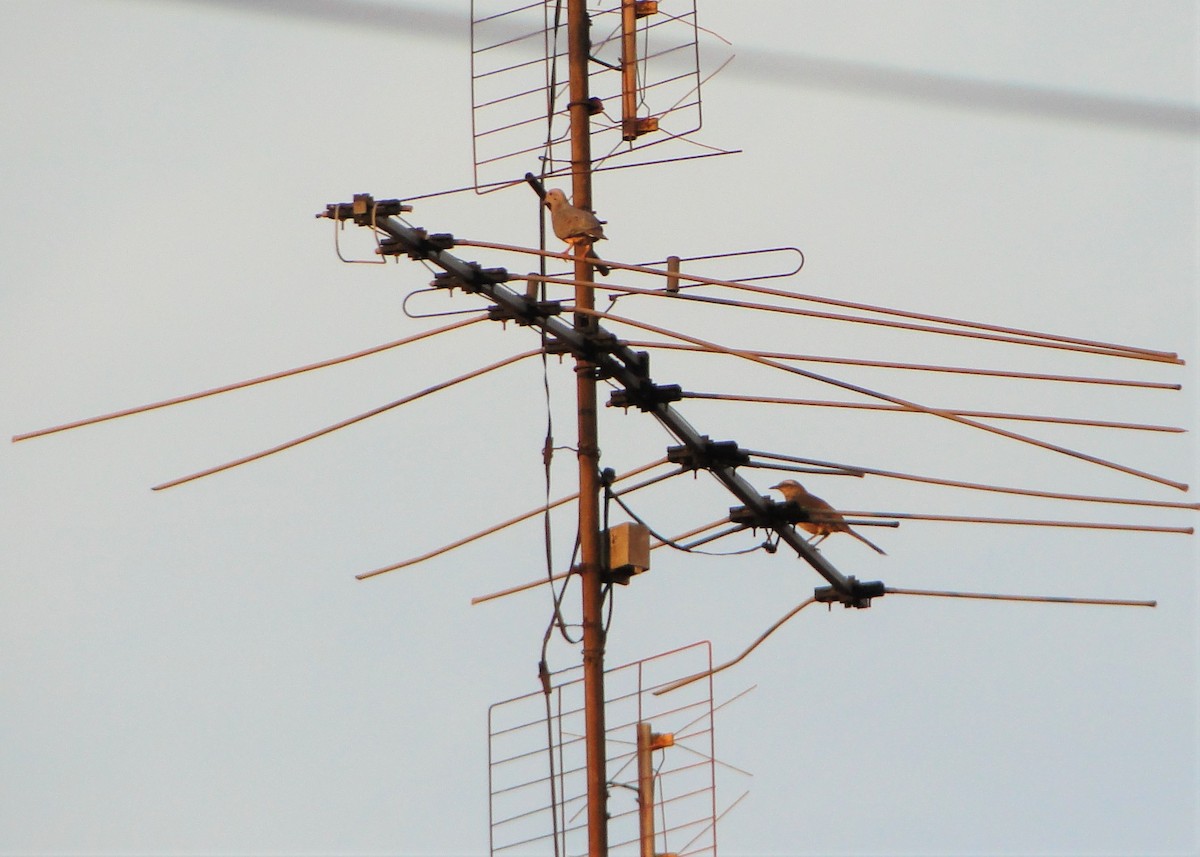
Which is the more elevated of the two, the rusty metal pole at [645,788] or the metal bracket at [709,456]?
the metal bracket at [709,456]

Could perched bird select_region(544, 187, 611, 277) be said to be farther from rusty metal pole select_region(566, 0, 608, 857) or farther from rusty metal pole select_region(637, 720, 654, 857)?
rusty metal pole select_region(637, 720, 654, 857)

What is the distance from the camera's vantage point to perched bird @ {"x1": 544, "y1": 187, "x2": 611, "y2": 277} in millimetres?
19344

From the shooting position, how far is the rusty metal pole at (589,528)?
61.5 ft

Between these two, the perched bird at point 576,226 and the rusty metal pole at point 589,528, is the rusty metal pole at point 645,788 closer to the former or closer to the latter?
the rusty metal pole at point 589,528

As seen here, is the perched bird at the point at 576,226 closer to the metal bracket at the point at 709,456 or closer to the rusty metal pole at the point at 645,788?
the metal bracket at the point at 709,456

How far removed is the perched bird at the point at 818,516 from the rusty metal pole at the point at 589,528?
1543mm

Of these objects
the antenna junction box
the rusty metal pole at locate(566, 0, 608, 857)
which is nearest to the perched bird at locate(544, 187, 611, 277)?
the rusty metal pole at locate(566, 0, 608, 857)

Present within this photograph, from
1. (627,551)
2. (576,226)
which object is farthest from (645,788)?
(576,226)

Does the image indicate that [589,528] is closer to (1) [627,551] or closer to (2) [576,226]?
(1) [627,551]

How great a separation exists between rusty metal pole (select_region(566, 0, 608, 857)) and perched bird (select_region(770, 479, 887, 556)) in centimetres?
154

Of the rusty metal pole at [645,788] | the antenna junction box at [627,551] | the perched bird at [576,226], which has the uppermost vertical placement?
the perched bird at [576,226]

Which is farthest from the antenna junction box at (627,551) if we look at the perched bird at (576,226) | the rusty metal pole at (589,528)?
the perched bird at (576,226)

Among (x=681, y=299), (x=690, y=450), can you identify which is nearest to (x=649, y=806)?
(x=690, y=450)

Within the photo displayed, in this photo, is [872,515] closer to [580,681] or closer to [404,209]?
[580,681]
